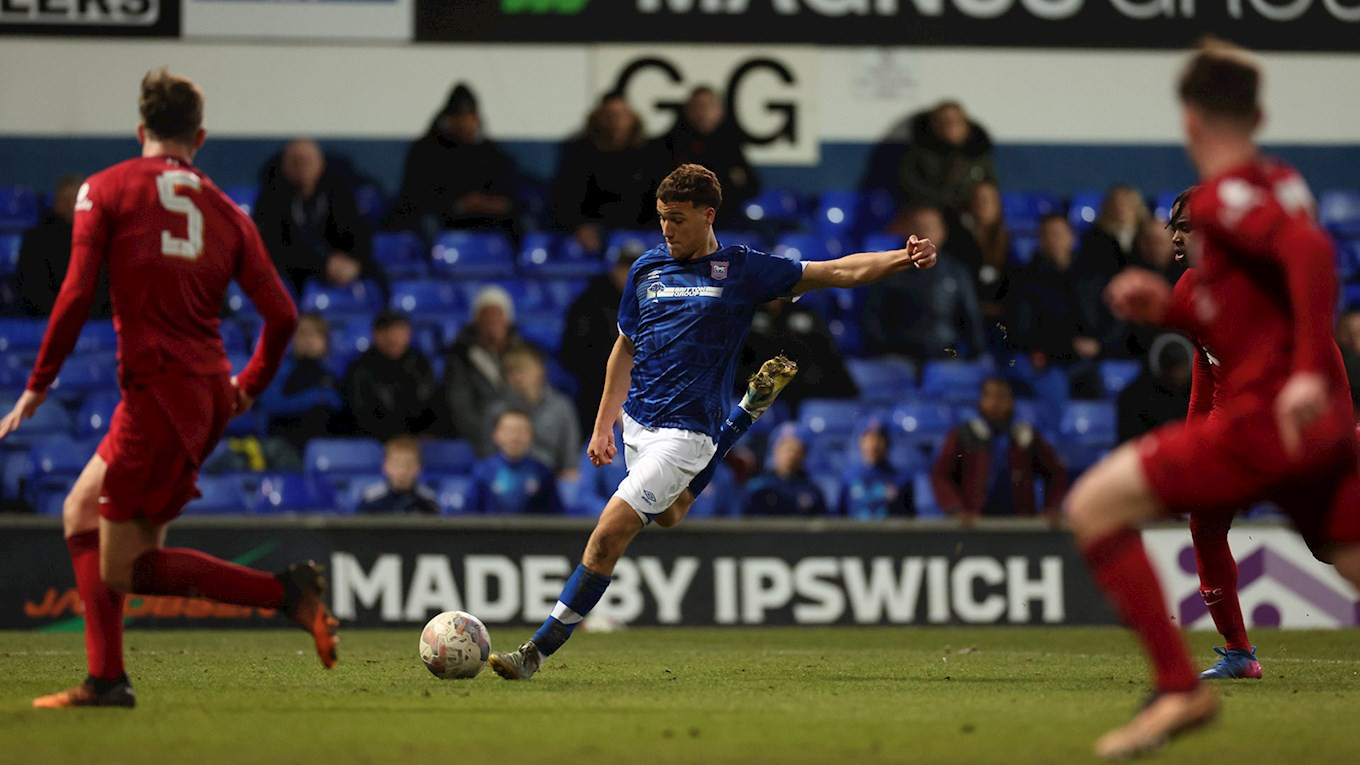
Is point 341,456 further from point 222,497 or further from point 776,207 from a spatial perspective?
point 776,207

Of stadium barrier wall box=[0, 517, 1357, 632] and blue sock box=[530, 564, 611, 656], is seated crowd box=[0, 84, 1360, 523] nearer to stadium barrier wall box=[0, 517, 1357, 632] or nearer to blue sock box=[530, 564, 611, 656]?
stadium barrier wall box=[0, 517, 1357, 632]

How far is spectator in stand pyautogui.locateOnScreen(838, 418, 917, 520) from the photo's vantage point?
46.7 ft

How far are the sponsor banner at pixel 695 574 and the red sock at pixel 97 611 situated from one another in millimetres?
6578

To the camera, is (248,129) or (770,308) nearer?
(770,308)

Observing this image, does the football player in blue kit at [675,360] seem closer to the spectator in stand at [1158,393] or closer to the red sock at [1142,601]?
A: the red sock at [1142,601]

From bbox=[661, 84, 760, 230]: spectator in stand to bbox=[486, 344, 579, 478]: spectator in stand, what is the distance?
2.42 m

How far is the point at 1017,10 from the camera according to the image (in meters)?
17.0

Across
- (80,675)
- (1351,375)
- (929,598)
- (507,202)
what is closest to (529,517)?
(929,598)

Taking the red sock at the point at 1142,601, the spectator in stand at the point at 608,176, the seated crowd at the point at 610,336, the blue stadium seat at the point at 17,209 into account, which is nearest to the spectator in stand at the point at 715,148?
the seated crowd at the point at 610,336

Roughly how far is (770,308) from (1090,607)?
3812 millimetres

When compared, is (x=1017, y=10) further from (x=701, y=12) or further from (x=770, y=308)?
(x=770, y=308)

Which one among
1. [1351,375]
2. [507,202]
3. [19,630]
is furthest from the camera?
[507,202]

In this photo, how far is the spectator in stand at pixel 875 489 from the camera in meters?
14.2

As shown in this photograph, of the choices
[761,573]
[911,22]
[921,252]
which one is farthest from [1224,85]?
[911,22]
